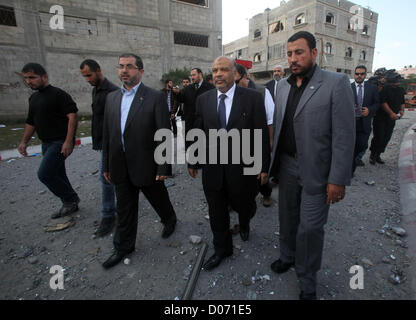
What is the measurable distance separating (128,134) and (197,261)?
147cm

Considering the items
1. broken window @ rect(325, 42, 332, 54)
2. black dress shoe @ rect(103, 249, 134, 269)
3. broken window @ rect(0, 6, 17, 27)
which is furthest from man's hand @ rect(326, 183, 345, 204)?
broken window @ rect(325, 42, 332, 54)

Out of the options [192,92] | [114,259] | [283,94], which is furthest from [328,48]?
[114,259]

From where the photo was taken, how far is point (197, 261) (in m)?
2.32

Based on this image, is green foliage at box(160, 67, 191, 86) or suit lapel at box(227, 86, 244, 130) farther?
green foliage at box(160, 67, 191, 86)

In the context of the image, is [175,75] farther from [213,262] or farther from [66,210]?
[213,262]

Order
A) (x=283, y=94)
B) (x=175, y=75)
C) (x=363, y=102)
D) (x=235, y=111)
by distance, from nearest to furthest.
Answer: (x=283, y=94) < (x=235, y=111) < (x=363, y=102) < (x=175, y=75)

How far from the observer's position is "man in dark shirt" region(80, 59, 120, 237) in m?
2.70

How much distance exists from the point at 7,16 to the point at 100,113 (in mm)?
16741

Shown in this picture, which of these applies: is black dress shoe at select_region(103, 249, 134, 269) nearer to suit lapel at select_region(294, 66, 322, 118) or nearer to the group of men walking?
the group of men walking

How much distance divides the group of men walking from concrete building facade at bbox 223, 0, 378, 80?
25.2 meters

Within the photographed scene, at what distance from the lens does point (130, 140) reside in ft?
7.38
